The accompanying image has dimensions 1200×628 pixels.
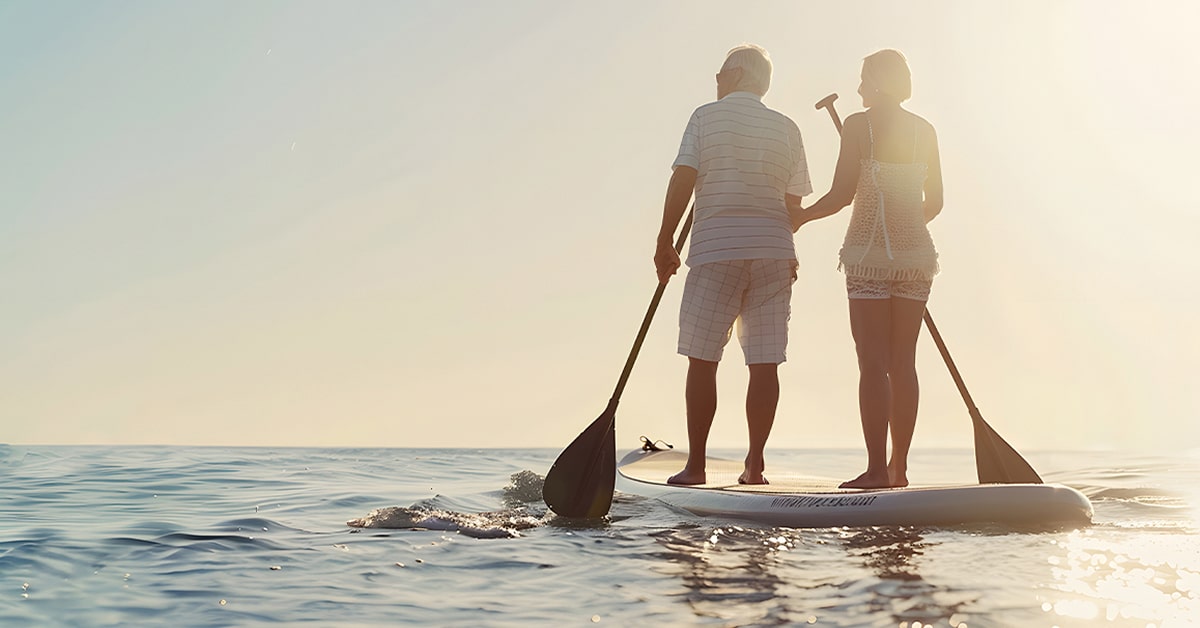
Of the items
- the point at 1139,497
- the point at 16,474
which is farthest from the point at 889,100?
the point at 16,474

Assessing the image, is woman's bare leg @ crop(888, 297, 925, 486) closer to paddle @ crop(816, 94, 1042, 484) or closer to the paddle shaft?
paddle @ crop(816, 94, 1042, 484)

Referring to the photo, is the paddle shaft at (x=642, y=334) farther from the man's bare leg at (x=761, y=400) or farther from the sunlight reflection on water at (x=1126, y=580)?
the sunlight reflection on water at (x=1126, y=580)

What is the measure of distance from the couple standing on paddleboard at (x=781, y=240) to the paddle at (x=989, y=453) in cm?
67

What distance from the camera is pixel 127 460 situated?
12.4m

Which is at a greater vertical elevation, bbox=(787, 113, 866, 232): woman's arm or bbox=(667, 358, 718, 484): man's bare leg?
bbox=(787, 113, 866, 232): woman's arm

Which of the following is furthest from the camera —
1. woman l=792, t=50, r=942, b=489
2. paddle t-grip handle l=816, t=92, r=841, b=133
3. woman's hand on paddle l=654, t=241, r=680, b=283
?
paddle t-grip handle l=816, t=92, r=841, b=133

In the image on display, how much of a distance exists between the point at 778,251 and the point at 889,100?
109 centimetres

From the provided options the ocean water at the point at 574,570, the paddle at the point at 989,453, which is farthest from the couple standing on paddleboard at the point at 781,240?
the ocean water at the point at 574,570

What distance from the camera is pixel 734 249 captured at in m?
5.63

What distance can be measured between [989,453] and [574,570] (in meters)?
3.38

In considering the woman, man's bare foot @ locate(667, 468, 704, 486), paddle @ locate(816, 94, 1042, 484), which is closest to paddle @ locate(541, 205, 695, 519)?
man's bare foot @ locate(667, 468, 704, 486)

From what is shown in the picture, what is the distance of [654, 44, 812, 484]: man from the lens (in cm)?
570

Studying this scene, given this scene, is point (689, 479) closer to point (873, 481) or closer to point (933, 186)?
point (873, 481)

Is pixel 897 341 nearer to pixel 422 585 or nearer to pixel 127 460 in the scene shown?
pixel 422 585
